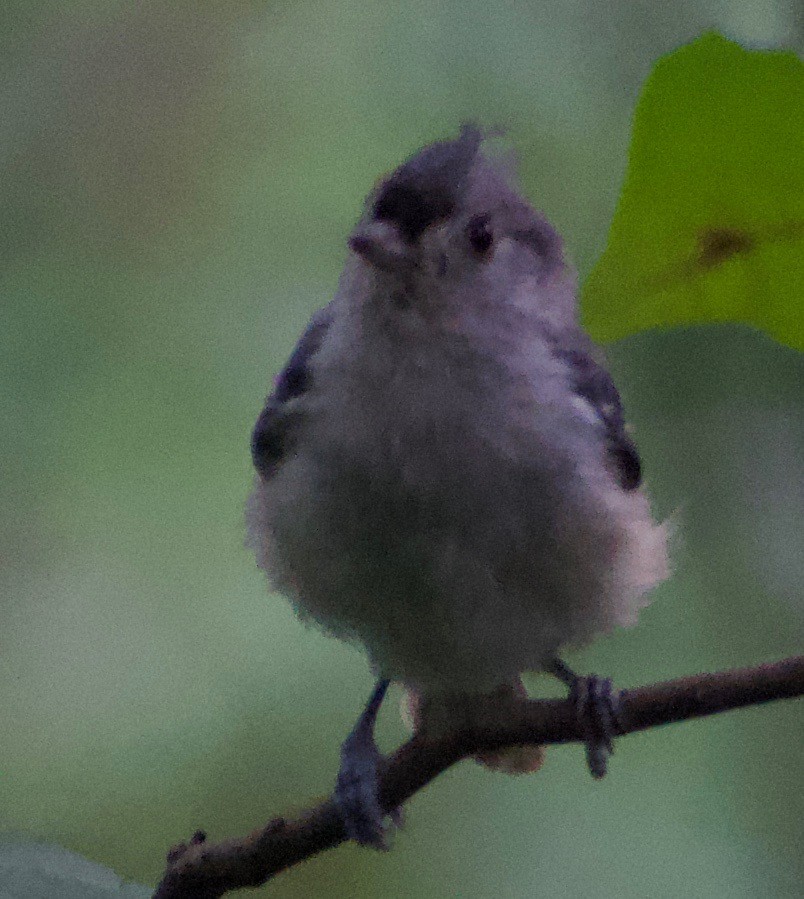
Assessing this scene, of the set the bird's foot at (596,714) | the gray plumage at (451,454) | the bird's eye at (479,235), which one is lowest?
the bird's foot at (596,714)

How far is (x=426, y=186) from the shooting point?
0.52 m

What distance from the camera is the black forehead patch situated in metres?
0.52

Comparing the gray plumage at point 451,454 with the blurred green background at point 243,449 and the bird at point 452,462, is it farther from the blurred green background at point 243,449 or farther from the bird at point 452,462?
the blurred green background at point 243,449

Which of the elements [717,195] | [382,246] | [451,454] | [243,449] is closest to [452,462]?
[451,454]

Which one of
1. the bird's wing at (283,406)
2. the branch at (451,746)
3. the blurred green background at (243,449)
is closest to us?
the branch at (451,746)

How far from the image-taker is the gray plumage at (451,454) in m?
0.52

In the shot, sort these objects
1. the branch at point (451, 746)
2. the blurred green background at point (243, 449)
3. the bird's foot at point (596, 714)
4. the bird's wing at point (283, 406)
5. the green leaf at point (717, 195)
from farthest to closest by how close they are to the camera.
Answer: the blurred green background at point (243, 449), the bird's wing at point (283, 406), the bird's foot at point (596, 714), the branch at point (451, 746), the green leaf at point (717, 195)

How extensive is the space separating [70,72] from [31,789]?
1.92ft

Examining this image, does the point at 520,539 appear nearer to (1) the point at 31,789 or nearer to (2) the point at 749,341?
(2) the point at 749,341

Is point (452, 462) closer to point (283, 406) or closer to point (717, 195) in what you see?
point (283, 406)

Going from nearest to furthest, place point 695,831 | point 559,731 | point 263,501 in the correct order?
point 559,731 < point 263,501 < point 695,831

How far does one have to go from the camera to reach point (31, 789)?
0.87 meters

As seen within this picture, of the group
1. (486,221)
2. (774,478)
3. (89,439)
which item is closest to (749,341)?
→ (774,478)

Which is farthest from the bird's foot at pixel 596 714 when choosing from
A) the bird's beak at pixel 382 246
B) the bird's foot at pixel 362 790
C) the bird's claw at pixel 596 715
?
the bird's beak at pixel 382 246
